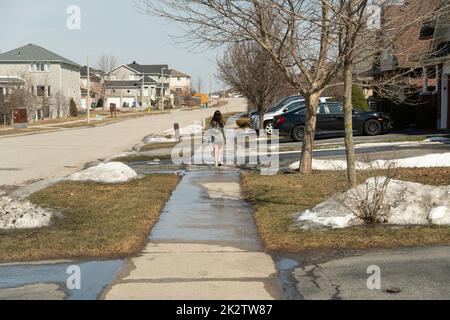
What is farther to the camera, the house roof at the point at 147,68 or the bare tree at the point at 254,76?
the house roof at the point at 147,68

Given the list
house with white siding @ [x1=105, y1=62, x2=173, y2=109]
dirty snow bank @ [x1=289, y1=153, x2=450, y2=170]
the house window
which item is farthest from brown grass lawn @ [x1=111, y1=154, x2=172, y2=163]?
house with white siding @ [x1=105, y1=62, x2=173, y2=109]

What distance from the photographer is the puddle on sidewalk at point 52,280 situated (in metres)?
5.67

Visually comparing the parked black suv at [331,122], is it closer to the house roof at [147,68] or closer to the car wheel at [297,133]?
the car wheel at [297,133]

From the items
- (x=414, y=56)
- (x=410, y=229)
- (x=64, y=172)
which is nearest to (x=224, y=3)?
(x=414, y=56)

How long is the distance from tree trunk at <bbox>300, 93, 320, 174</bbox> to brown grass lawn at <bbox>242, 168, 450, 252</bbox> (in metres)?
0.39

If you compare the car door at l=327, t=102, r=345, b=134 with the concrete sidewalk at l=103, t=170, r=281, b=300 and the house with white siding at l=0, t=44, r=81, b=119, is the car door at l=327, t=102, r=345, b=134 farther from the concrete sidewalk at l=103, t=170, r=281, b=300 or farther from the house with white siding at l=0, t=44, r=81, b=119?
the house with white siding at l=0, t=44, r=81, b=119

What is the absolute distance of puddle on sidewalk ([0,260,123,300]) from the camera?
567 centimetres

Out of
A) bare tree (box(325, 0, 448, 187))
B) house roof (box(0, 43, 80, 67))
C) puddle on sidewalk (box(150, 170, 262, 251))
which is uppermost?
house roof (box(0, 43, 80, 67))

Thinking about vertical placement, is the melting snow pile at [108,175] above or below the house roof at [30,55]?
below

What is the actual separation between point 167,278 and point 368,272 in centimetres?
203

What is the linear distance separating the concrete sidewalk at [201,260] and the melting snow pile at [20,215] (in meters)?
1.70

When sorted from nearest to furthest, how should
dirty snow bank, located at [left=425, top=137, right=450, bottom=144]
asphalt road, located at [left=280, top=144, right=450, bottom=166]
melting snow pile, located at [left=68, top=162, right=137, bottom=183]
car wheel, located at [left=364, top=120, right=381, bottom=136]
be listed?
melting snow pile, located at [left=68, top=162, right=137, bottom=183] < asphalt road, located at [left=280, top=144, right=450, bottom=166] < dirty snow bank, located at [left=425, top=137, right=450, bottom=144] < car wheel, located at [left=364, top=120, right=381, bottom=136]

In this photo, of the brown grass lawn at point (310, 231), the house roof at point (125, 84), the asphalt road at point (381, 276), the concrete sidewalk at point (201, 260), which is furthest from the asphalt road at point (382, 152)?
the house roof at point (125, 84)

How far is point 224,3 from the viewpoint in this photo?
11.1 metres
